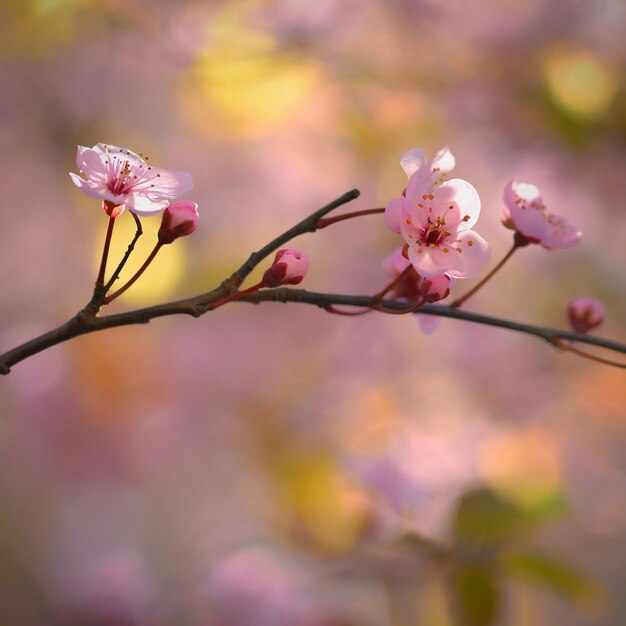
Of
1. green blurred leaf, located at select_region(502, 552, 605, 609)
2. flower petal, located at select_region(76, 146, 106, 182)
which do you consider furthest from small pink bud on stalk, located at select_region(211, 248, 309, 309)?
green blurred leaf, located at select_region(502, 552, 605, 609)

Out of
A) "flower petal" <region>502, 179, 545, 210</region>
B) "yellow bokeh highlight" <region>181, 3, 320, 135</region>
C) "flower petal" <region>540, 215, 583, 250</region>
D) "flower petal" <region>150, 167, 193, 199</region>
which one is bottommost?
"flower petal" <region>150, 167, 193, 199</region>

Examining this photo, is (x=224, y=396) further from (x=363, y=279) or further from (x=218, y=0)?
(x=218, y=0)

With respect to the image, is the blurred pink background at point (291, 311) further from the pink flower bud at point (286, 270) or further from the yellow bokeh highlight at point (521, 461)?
Result: the pink flower bud at point (286, 270)

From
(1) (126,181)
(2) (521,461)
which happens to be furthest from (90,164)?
(2) (521,461)

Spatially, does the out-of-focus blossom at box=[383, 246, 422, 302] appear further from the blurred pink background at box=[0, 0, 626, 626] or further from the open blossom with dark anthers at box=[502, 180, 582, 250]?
the blurred pink background at box=[0, 0, 626, 626]

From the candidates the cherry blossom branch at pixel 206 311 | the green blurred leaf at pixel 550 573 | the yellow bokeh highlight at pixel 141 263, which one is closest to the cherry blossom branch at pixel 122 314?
the cherry blossom branch at pixel 206 311

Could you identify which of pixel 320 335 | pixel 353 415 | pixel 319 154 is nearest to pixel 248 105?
pixel 319 154

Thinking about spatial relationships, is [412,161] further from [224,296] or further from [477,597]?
[477,597]
